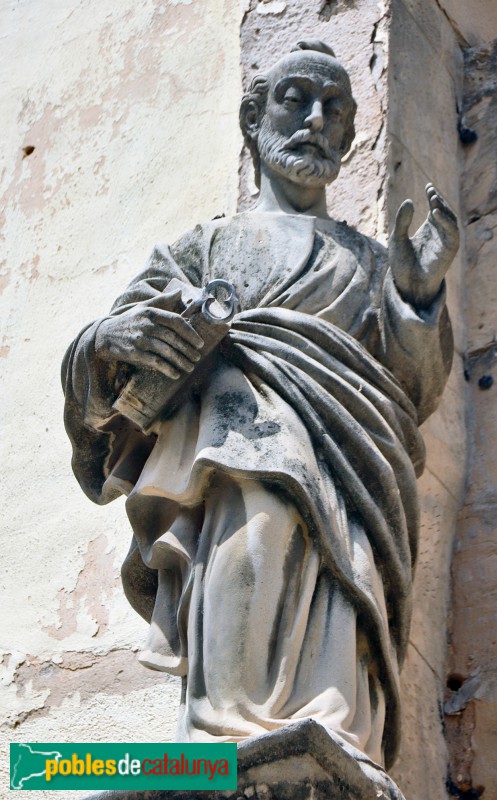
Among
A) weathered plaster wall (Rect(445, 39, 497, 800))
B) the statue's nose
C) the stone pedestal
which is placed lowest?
weathered plaster wall (Rect(445, 39, 497, 800))

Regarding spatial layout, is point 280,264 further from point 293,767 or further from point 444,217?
point 293,767

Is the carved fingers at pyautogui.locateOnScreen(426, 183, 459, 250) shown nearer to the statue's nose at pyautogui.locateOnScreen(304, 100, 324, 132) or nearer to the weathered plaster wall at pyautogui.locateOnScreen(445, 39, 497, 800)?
the statue's nose at pyautogui.locateOnScreen(304, 100, 324, 132)

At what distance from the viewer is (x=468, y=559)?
331 cm

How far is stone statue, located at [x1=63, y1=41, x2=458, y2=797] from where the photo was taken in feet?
8.13

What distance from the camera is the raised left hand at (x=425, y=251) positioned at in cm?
280

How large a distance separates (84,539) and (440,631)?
782mm

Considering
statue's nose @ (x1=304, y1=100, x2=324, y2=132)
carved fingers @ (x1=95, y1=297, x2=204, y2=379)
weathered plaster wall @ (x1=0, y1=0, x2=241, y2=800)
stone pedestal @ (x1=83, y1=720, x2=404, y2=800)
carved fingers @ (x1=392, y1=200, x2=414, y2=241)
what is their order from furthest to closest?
weathered plaster wall @ (x1=0, y1=0, x2=241, y2=800) → statue's nose @ (x1=304, y1=100, x2=324, y2=132) → carved fingers @ (x1=392, y1=200, x2=414, y2=241) → carved fingers @ (x1=95, y1=297, x2=204, y2=379) → stone pedestal @ (x1=83, y1=720, x2=404, y2=800)

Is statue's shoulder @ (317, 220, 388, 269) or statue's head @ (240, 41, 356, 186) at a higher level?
statue's head @ (240, 41, 356, 186)

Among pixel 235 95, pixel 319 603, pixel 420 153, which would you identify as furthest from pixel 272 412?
pixel 235 95

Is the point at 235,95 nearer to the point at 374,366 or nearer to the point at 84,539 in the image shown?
the point at 84,539

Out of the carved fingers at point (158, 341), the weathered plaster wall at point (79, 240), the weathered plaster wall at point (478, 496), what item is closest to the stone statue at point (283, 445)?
the carved fingers at point (158, 341)

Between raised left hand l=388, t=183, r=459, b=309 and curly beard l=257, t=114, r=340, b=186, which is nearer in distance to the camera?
raised left hand l=388, t=183, r=459, b=309

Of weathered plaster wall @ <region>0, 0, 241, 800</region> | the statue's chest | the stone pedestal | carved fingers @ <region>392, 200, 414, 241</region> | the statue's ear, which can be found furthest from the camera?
weathered plaster wall @ <region>0, 0, 241, 800</region>

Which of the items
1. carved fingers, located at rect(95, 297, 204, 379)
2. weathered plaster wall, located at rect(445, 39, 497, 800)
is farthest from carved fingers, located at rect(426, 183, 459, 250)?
weathered plaster wall, located at rect(445, 39, 497, 800)
